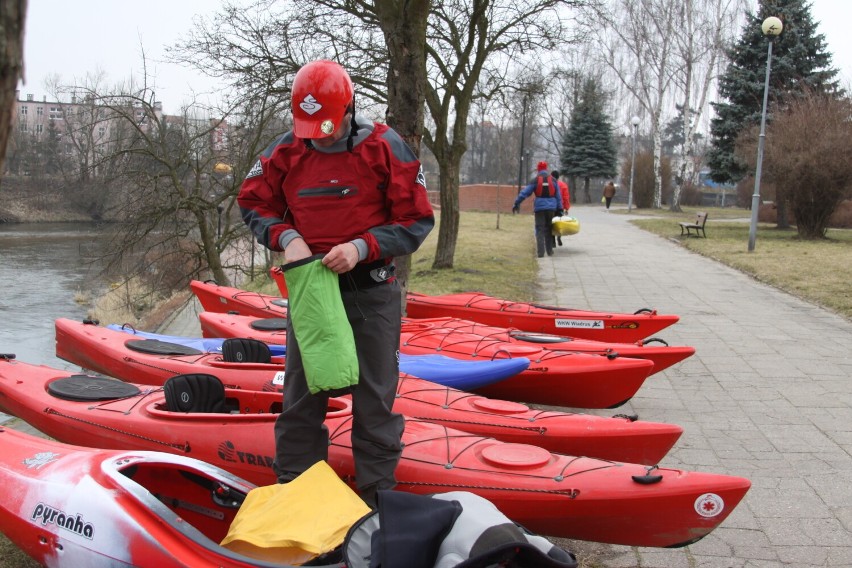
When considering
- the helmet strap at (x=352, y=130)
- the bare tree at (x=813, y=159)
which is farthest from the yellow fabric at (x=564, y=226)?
the helmet strap at (x=352, y=130)

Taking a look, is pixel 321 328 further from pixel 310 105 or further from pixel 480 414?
pixel 480 414

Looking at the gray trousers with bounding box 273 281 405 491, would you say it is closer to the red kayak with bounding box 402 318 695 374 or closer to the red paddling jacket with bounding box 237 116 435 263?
the red paddling jacket with bounding box 237 116 435 263

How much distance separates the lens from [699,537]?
286 cm

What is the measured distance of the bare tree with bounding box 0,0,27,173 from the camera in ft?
4.83

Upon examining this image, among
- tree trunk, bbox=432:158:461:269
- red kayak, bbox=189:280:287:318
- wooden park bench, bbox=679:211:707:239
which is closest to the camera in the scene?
red kayak, bbox=189:280:287:318

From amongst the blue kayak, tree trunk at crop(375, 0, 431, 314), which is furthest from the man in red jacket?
tree trunk at crop(375, 0, 431, 314)

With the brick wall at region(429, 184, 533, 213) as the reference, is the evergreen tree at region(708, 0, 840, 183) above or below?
above

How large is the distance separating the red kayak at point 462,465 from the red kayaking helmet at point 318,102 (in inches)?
57.0

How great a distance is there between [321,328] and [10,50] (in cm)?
138

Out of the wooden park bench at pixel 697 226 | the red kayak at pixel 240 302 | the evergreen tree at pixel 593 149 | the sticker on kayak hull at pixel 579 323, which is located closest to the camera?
the sticker on kayak hull at pixel 579 323

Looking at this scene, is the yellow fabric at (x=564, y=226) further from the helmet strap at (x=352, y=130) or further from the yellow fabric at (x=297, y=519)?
the yellow fabric at (x=297, y=519)

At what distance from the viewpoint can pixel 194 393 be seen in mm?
3846

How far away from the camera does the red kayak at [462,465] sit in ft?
9.39

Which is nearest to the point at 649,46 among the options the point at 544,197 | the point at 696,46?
the point at 696,46
